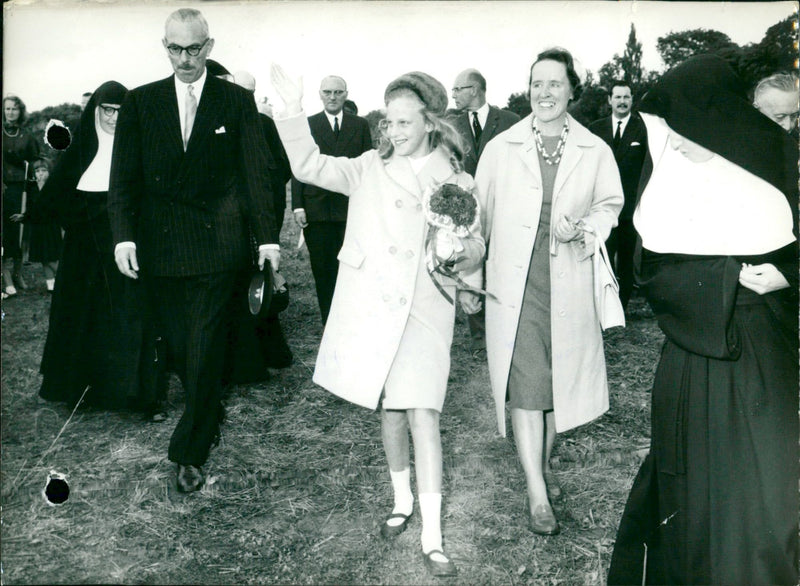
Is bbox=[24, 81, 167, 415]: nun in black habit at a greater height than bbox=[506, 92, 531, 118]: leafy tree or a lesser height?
lesser

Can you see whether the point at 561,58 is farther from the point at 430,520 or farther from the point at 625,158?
the point at 625,158

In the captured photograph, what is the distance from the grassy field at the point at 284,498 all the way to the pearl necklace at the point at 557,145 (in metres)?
1.73

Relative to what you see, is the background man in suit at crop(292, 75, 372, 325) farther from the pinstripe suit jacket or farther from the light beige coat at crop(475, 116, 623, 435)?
the light beige coat at crop(475, 116, 623, 435)

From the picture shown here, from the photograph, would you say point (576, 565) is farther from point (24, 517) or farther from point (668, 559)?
point (24, 517)

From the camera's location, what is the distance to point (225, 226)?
13.8 feet

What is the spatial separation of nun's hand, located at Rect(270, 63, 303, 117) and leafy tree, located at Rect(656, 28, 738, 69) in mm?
1797

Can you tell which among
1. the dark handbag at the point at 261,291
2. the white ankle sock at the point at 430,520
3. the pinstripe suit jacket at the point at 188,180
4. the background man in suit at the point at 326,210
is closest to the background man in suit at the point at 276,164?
the background man in suit at the point at 326,210

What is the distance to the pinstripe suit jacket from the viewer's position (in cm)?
411

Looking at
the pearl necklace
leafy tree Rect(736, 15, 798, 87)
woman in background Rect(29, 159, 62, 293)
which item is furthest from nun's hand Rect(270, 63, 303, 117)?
woman in background Rect(29, 159, 62, 293)

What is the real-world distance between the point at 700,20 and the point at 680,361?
69.4 inches

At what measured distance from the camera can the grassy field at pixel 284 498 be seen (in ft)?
11.9

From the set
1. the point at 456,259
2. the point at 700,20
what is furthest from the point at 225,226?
the point at 700,20

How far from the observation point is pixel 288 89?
3.44 metres

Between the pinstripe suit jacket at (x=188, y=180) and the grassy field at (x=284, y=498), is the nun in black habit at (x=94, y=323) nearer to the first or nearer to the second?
the grassy field at (x=284, y=498)
